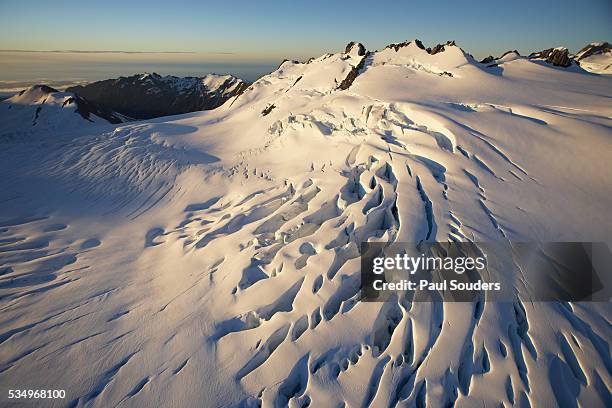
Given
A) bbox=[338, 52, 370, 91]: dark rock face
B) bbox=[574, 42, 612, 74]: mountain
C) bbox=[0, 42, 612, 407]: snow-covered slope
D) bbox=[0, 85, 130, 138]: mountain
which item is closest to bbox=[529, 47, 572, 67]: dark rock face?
bbox=[0, 42, 612, 407]: snow-covered slope

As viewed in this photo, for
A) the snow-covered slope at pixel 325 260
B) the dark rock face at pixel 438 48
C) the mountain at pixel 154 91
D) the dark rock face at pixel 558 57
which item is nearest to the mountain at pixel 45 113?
the snow-covered slope at pixel 325 260

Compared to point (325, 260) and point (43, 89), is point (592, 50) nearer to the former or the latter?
point (325, 260)

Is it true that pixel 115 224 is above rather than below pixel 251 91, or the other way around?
below

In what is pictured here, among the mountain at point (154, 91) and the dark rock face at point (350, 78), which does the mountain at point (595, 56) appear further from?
the mountain at point (154, 91)

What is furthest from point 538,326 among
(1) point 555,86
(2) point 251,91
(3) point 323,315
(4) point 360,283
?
(2) point 251,91

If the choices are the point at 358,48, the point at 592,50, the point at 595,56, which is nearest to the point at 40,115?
the point at 358,48

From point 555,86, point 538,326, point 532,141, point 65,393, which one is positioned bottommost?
point 65,393

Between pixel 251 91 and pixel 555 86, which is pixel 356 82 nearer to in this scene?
pixel 555 86
